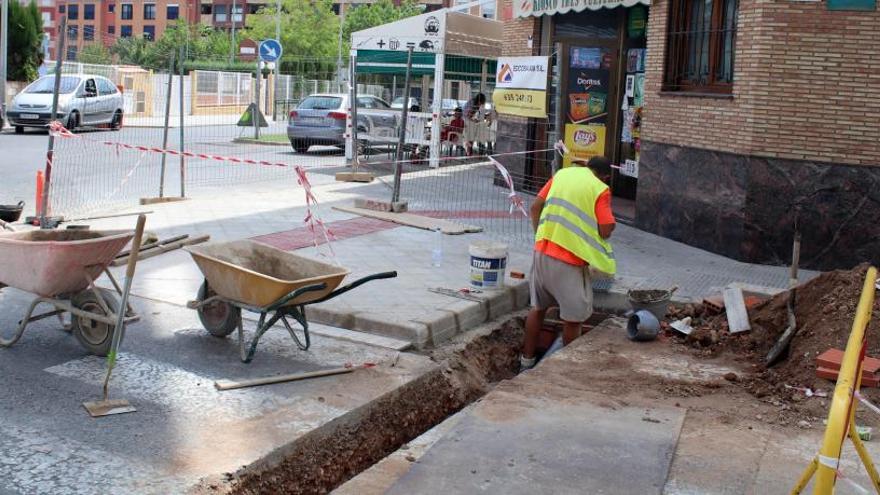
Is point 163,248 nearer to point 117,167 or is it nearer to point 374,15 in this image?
point 117,167

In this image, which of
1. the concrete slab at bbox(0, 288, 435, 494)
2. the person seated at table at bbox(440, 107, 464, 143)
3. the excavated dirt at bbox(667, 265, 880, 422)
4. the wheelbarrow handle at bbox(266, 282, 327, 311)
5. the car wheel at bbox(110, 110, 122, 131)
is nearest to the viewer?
the concrete slab at bbox(0, 288, 435, 494)

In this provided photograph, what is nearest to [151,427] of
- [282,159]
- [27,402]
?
[27,402]

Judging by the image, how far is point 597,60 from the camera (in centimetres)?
1614

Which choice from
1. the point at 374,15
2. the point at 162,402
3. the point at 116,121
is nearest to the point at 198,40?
the point at 374,15

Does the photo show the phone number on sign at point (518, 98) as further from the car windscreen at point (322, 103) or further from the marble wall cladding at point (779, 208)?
the car windscreen at point (322, 103)

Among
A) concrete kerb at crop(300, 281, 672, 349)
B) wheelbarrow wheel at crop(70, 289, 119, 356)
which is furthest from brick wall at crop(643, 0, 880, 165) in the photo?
wheelbarrow wheel at crop(70, 289, 119, 356)

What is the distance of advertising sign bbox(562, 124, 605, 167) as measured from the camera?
15.5 m

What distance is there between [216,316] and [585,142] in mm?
9063

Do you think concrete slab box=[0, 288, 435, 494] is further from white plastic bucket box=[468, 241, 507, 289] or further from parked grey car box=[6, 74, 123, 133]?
parked grey car box=[6, 74, 123, 133]

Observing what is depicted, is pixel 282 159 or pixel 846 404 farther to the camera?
pixel 282 159

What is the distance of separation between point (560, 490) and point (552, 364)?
8.39 ft

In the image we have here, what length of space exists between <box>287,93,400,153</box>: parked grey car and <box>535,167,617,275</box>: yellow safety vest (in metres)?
15.8

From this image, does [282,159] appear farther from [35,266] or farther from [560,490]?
[560,490]

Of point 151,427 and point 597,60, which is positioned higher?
point 597,60
